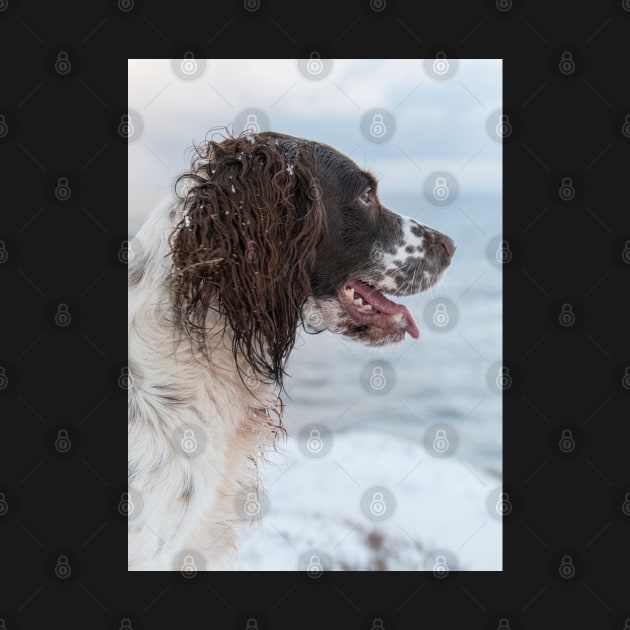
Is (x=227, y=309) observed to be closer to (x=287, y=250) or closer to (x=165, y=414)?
(x=287, y=250)

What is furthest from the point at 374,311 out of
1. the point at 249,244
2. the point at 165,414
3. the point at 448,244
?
the point at 165,414

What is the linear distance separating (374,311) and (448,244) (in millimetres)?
605

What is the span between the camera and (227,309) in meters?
3.75

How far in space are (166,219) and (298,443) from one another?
7.28ft

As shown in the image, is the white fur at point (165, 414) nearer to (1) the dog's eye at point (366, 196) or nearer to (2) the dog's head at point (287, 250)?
(2) the dog's head at point (287, 250)

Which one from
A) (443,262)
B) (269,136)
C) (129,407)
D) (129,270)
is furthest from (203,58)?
(129,407)

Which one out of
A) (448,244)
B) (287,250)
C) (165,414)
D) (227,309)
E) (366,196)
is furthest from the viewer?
(448,244)

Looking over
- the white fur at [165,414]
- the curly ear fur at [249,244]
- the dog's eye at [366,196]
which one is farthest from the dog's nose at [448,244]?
the white fur at [165,414]

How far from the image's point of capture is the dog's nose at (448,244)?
4.41 m

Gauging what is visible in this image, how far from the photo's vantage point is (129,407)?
368 centimetres

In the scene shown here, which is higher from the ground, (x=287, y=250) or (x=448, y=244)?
(x=448, y=244)

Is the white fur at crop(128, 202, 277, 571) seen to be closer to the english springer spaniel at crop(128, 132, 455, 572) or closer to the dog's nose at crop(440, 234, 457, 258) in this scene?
the english springer spaniel at crop(128, 132, 455, 572)

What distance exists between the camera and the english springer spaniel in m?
3.66

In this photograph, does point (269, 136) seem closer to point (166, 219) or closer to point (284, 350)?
point (166, 219)
